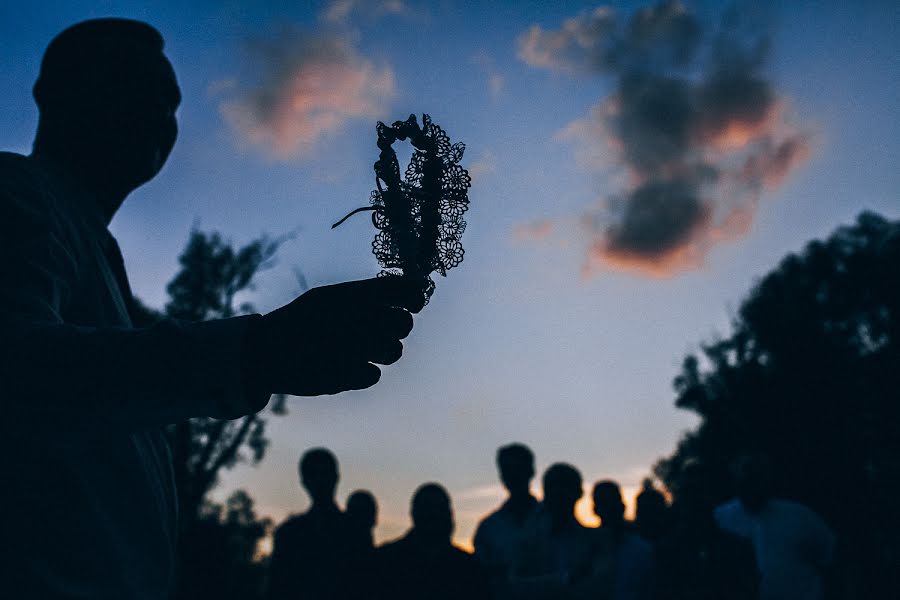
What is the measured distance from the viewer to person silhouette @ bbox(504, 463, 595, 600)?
15.8 feet

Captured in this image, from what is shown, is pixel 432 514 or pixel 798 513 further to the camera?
pixel 798 513

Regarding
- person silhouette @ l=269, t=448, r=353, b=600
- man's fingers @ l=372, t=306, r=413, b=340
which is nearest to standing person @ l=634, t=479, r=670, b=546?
person silhouette @ l=269, t=448, r=353, b=600

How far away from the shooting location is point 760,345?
115ft

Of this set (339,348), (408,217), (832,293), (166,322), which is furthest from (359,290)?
(832,293)

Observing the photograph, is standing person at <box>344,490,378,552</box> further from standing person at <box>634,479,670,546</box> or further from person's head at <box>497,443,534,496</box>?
standing person at <box>634,479,670,546</box>

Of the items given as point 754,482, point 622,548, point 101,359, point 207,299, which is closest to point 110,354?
point 101,359

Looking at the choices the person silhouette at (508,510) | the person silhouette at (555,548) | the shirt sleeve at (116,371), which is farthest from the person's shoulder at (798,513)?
the shirt sleeve at (116,371)

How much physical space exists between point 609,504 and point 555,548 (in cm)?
97

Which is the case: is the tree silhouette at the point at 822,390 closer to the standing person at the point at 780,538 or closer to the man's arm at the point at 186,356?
the standing person at the point at 780,538

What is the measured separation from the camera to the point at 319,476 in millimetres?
6816

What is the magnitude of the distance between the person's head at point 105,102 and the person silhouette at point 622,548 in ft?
18.2

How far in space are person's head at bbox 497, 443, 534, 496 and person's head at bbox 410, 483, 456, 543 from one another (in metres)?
1.23

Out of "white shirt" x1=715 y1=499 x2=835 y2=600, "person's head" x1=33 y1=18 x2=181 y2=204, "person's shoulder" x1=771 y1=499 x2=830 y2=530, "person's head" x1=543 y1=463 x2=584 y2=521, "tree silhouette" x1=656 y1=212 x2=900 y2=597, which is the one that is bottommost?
"white shirt" x1=715 y1=499 x2=835 y2=600

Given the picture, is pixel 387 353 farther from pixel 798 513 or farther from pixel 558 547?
pixel 798 513
